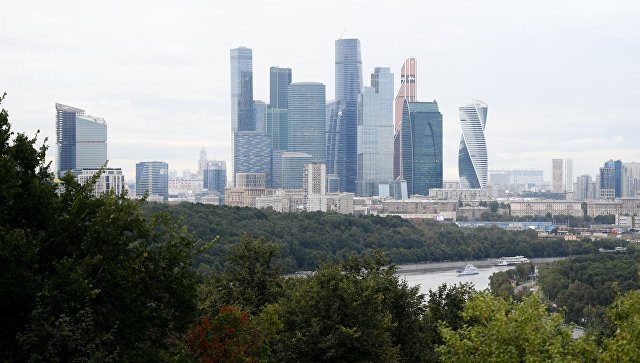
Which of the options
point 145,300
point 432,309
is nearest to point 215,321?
point 145,300

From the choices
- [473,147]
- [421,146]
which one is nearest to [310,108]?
[421,146]

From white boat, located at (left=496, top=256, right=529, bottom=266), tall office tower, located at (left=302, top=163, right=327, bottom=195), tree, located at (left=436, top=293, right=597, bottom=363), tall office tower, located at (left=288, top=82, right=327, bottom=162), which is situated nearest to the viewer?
tree, located at (left=436, top=293, right=597, bottom=363)

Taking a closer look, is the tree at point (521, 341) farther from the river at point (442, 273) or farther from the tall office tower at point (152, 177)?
the tall office tower at point (152, 177)

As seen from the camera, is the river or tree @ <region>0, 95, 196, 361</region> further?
the river

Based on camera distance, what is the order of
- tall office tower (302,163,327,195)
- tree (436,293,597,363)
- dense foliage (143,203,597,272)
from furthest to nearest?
→ tall office tower (302,163,327,195) < dense foliage (143,203,597,272) < tree (436,293,597,363)

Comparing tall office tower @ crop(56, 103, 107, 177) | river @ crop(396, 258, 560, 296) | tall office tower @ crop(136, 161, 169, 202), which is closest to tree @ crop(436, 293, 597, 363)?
river @ crop(396, 258, 560, 296)

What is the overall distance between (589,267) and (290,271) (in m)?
18.8

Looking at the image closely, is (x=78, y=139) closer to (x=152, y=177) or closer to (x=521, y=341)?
(x=152, y=177)

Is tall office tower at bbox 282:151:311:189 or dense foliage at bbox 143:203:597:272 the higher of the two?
tall office tower at bbox 282:151:311:189

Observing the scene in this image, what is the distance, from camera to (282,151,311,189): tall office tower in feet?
615

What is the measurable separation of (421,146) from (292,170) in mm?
22583

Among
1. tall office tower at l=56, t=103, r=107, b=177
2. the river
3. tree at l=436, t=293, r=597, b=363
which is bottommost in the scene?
the river

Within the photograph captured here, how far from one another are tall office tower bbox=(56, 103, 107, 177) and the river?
2609 inches

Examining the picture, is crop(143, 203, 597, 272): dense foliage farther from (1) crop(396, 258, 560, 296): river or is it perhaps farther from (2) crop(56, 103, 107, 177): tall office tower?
(2) crop(56, 103, 107, 177): tall office tower
